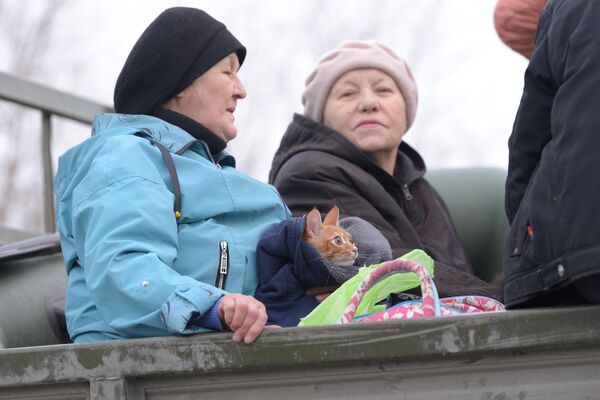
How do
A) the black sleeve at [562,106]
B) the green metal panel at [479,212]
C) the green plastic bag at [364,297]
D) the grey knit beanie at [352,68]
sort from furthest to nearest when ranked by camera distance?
the green metal panel at [479,212] < the grey knit beanie at [352,68] < the green plastic bag at [364,297] < the black sleeve at [562,106]

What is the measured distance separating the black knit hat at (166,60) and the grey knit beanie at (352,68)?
100 cm

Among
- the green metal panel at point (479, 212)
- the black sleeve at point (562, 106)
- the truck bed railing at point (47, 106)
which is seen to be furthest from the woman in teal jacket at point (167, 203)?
the truck bed railing at point (47, 106)

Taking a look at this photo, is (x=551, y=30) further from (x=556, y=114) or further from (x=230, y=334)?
(x=230, y=334)

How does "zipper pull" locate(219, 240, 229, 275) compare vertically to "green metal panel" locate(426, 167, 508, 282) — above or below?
above

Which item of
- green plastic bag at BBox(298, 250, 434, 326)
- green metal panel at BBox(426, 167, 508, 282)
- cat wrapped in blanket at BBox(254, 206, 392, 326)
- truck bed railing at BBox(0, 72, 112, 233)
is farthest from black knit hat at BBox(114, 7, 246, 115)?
truck bed railing at BBox(0, 72, 112, 233)

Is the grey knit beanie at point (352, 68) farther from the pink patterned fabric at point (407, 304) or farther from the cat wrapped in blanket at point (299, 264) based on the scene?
the pink patterned fabric at point (407, 304)

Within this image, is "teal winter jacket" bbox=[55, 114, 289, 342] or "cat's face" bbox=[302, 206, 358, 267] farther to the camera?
"cat's face" bbox=[302, 206, 358, 267]

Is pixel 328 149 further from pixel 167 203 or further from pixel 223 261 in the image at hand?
pixel 167 203

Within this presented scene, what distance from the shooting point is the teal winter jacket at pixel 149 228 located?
2.36 meters

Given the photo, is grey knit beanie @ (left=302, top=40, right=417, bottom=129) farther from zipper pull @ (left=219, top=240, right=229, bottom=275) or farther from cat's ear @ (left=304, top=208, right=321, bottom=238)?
zipper pull @ (left=219, top=240, right=229, bottom=275)

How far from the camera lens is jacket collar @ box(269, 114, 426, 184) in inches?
151

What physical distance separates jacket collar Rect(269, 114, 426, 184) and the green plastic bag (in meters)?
1.13

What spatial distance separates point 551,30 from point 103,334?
1211mm

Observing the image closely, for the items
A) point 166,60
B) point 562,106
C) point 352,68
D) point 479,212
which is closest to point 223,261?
point 166,60
